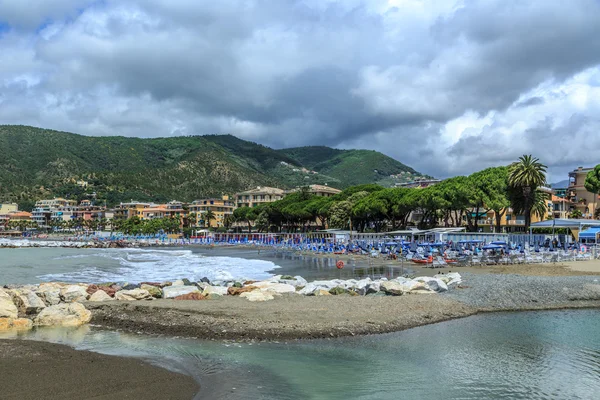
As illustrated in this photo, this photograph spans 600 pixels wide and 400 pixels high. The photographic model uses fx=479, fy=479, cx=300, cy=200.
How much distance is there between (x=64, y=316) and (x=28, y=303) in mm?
Answer: 2548

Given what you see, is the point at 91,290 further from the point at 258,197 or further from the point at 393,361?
the point at 258,197

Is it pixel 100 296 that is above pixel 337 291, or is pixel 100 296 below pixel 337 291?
below

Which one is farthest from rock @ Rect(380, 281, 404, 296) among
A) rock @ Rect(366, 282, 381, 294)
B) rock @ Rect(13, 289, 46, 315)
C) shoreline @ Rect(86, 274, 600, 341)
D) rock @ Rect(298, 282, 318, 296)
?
rock @ Rect(13, 289, 46, 315)

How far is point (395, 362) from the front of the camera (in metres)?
10.8

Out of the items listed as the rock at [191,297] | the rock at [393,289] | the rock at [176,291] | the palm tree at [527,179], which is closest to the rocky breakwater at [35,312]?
the rock at [176,291]

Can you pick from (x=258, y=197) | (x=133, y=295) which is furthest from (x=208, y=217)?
(x=133, y=295)

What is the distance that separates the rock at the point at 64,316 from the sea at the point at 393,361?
779mm

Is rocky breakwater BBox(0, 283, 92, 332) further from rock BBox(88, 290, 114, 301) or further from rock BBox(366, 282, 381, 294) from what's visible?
rock BBox(366, 282, 381, 294)

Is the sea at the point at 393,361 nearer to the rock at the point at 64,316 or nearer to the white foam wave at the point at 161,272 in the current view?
the rock at the point at 64,316

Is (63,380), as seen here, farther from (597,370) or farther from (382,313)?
(597,370)

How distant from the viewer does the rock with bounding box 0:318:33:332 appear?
13523 millimetres

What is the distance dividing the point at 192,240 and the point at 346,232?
45.2m

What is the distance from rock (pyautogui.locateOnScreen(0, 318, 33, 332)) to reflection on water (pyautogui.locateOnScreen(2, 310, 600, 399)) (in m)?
0.70

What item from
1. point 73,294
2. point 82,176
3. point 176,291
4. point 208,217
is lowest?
point 73,294
